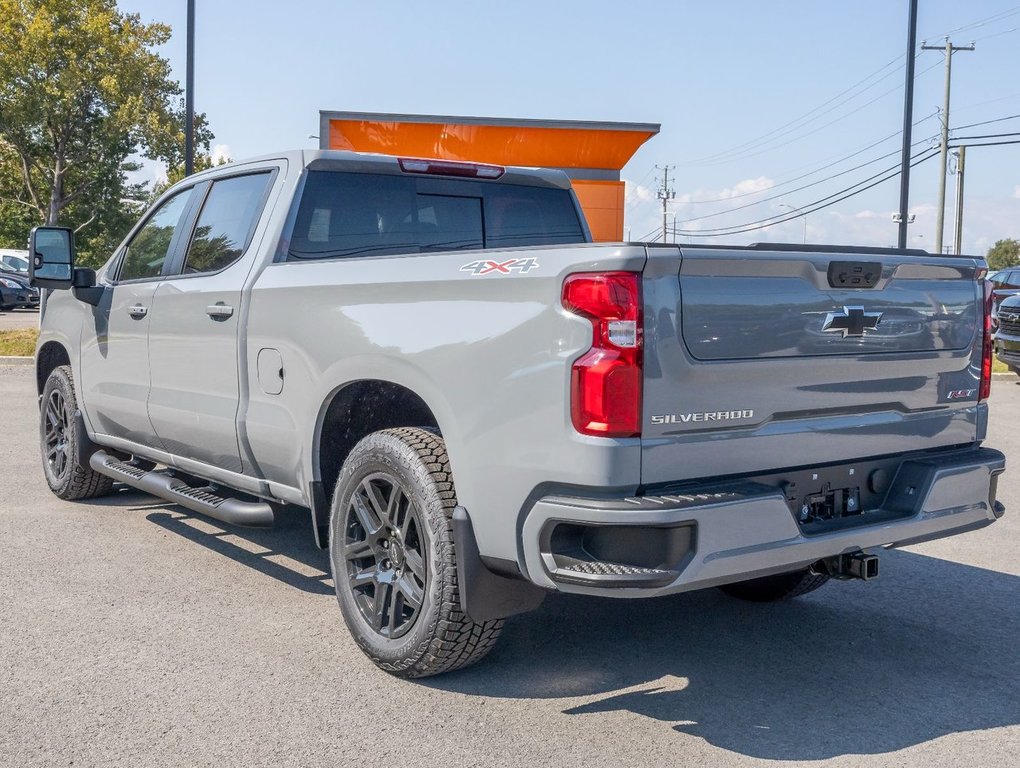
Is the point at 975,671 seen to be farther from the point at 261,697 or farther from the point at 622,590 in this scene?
the point at 261,697

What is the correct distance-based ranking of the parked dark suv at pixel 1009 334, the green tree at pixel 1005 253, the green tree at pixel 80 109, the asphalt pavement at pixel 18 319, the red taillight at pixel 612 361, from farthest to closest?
the green tree at pixel 1005 253, the green tree at pixel 80 109, the asphalt pavement at pixel 18 319, the parked dark suv at pixel 1009 334, the red taillight at pixel 612 361

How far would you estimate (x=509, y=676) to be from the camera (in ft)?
A: 13.4

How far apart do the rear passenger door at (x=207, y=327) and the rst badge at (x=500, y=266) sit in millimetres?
1604

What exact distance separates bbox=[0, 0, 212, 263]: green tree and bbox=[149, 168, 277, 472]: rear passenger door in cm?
2911

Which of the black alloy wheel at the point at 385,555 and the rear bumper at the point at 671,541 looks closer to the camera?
the rear bumper at the point at 671,541

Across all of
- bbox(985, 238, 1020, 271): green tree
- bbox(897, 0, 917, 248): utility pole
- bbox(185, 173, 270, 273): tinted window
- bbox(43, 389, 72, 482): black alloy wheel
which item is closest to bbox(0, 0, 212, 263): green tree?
bbox(897, 0, 917, 248): utility pole

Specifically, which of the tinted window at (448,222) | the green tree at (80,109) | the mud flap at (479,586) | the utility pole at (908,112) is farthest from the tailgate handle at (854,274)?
the green tree at (80,109)

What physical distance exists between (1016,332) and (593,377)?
44.2 ft

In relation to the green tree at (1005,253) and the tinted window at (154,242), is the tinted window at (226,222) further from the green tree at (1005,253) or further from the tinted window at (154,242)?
the green tree at (1005,253)

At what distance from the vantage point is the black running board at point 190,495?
15.5ft

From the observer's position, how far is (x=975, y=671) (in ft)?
13.8

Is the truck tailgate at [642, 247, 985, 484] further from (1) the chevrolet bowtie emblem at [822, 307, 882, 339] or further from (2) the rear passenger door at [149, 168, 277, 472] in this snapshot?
(2) the rear passenger door at [149, 168, 277, 472]

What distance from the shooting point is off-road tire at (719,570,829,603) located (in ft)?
15.8

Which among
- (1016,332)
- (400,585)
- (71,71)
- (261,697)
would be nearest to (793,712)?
(400,585)
